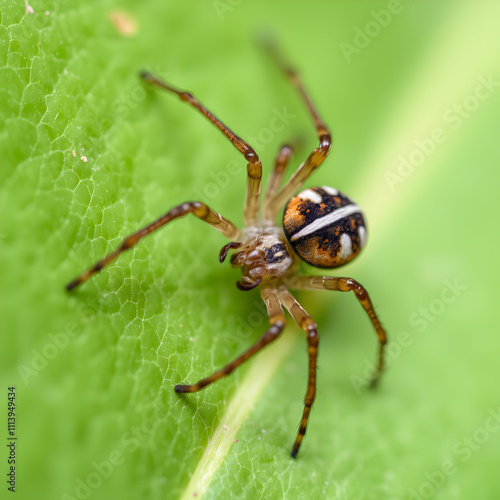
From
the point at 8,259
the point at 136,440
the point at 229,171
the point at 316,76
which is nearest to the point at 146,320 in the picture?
the point at 136,440

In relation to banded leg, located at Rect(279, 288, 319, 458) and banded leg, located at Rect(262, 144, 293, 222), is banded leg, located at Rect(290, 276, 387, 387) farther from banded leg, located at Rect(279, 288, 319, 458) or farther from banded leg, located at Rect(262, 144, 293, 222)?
banded leg, located at Rect(262, 144, 293, 222)

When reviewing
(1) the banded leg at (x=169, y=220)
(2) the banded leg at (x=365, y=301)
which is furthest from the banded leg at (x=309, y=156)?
(2) the banded leg at (x=365, y=301)

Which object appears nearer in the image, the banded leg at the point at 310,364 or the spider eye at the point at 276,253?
the banded leg at the point at 310,364

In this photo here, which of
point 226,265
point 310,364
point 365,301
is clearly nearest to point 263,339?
point 310,364

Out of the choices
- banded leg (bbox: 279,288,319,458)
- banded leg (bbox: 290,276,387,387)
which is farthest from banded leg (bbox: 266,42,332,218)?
banded leg (bbox: 279,288,319,458)

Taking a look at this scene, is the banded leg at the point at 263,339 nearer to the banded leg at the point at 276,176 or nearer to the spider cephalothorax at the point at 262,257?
the spider cephalothorax at the point at 262,257

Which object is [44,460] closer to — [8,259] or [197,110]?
[8,259]

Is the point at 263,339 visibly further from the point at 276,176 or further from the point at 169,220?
the point at 276,176
